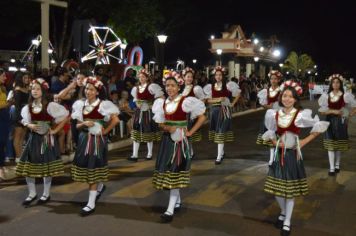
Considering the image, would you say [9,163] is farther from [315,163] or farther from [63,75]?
[315,163]

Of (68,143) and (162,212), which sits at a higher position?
(68,143)

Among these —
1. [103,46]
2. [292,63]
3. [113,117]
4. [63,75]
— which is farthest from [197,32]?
[113,117]

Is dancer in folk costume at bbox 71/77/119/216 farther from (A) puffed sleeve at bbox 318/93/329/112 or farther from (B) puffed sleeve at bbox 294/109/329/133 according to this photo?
(A) puffed sleeve at bbox 318/93/329/112

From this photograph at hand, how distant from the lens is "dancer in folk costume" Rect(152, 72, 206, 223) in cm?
695

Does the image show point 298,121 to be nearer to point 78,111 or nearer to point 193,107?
point 193,107

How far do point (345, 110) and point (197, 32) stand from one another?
173ft

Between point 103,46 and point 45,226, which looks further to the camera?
point 103,46

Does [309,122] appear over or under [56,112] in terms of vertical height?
under

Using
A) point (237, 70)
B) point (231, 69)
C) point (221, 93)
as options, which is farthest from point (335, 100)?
point (237, 70)

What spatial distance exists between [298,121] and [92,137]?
2.86 m

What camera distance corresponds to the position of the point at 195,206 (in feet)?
24.9

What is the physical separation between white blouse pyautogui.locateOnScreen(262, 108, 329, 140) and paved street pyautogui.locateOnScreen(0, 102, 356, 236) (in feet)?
4.29

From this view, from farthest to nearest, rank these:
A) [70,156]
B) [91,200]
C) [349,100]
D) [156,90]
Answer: [70,156]
[156,90]
[349,100]
[91,200]

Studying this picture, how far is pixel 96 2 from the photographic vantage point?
2883cm
